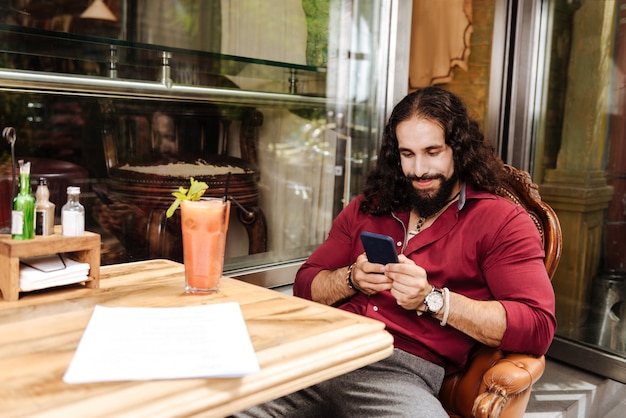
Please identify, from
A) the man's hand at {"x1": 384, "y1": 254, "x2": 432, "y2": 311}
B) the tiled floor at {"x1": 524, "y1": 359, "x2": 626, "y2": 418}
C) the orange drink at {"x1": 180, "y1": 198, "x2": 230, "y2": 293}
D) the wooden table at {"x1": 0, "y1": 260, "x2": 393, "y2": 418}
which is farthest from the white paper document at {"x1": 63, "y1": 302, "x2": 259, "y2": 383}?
the tiled floor at {"x1": 524, "y1": 359, "x2": 626, "y2": 418}

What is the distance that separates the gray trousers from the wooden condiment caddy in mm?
510

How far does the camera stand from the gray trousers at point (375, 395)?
1377 mm

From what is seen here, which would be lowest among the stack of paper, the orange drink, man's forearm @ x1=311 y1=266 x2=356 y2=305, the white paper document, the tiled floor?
the tiled floor

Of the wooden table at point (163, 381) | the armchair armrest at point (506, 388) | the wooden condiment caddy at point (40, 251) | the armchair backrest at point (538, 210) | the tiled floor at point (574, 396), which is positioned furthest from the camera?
the tiled floor at point (574, 396)

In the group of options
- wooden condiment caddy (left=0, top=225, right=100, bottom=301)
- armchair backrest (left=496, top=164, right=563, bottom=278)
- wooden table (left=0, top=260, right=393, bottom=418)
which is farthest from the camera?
armchair backrest (left=496, top=164, right=563, bottom=278)

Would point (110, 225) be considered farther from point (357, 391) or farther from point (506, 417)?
point (506, 417)

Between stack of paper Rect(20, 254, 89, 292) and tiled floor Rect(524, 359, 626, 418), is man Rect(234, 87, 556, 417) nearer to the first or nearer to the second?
stack of paper Rect(20, 254, 89, 292)

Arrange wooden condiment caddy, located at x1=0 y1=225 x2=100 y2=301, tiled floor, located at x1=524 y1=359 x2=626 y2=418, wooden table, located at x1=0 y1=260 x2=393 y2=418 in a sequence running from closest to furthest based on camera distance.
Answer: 1. wooden table, located at x1=0 y1=260 x2=393 y2=418
2. wooden condiment caddy, located at x1=0 y1=225 x2=100 y2=301
3. tiled floor, located at x1=524 y1=359 x2=626 y2=418

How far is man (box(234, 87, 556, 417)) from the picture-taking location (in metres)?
1.46

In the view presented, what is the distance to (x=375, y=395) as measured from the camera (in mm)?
1421

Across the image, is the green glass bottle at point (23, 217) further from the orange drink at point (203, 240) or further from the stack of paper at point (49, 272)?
the orange drink at point (203, 240)

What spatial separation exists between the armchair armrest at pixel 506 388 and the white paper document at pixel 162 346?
632mm

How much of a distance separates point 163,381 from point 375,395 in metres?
0.77

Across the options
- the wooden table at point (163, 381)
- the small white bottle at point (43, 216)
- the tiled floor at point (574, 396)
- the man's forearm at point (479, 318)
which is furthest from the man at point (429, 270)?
the tiled floor at point (574, 396)
